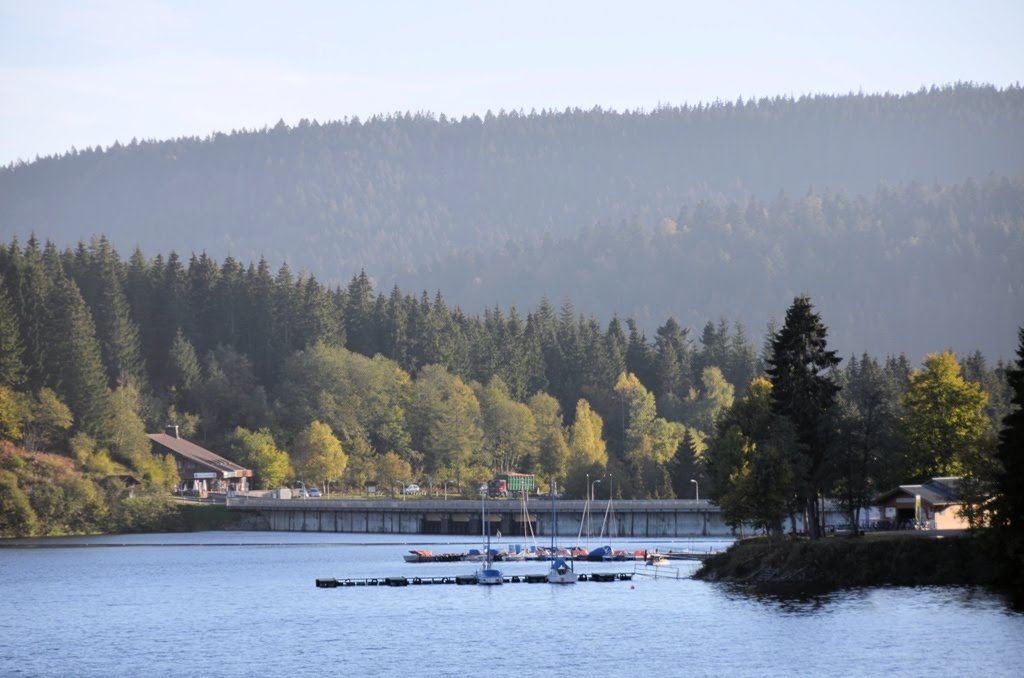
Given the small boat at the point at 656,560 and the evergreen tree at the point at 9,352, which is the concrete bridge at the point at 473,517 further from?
the small boat at the point at 656,560

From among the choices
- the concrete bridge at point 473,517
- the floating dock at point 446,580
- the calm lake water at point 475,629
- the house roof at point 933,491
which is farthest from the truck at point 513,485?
the house roof at point 933,491

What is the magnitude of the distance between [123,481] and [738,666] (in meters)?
111

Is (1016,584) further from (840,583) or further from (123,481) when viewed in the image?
(123,481)

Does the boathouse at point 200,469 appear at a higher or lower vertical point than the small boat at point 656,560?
higher

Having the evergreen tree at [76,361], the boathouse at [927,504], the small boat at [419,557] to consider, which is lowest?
the small boat at [419,557]

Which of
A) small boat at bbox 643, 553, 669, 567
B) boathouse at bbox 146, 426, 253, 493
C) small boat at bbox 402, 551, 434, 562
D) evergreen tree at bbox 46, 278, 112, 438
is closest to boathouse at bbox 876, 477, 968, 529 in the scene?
small boat at bbox 643, 553, 669, 567

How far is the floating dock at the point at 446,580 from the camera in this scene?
11250 centimetres

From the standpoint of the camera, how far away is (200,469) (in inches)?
7328

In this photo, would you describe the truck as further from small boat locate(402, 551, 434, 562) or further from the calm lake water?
the calm lake water

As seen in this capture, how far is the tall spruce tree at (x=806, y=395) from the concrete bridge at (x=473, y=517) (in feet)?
195

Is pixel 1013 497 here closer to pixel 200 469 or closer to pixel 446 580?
pixel 446 580

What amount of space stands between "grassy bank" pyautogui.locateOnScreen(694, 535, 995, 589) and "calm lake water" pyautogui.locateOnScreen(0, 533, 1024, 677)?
2.17 m

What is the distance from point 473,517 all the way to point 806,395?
79.0m

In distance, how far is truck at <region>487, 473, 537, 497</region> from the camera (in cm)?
18938
